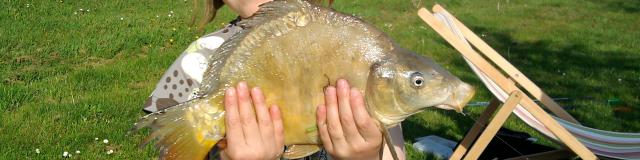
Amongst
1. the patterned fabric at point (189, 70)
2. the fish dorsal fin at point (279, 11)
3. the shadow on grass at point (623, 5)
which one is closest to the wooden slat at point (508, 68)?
the patterned fabric at point (189, 70)

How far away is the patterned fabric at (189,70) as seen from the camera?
9.27 ft

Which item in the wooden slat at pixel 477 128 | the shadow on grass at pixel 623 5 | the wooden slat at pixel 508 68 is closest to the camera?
the wooden slat at pixel 508 68

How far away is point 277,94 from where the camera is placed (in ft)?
6.34

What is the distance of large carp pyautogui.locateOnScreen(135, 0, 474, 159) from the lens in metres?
1.85

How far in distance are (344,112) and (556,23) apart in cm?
999

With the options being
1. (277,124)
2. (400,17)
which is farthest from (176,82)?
(400,17)

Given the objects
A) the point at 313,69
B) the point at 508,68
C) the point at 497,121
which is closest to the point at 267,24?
the point at 313,69

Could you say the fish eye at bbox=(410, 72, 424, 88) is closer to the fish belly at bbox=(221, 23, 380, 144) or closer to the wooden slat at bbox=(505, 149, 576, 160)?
the fish belly at bbox=(221, 23, 380, 144)

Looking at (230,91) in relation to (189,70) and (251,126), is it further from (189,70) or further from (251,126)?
(189,70)

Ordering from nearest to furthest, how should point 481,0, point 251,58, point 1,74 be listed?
point 251,58, point 1,74, point 481,0

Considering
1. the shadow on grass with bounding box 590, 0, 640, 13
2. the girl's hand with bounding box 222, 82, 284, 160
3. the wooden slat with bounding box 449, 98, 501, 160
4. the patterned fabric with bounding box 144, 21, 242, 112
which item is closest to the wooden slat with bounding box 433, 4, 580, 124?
the wooden slat with bounding box 449, 98, 501, 160

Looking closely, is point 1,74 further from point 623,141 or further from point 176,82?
point 623,141

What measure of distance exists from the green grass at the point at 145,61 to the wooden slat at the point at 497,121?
151 cm

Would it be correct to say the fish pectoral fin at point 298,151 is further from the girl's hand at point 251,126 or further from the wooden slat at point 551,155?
the wooden slat at point 551,155
